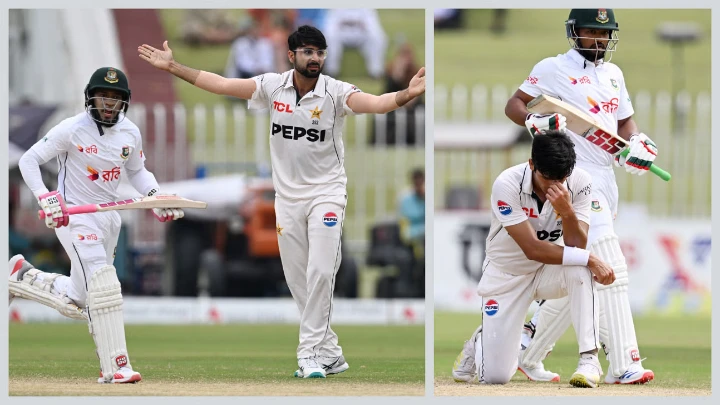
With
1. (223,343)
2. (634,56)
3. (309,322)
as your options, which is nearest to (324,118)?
(309,322)

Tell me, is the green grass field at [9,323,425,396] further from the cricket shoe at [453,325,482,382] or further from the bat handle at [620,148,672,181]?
the bat handle at [620,148,672,181]

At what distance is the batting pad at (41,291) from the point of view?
8148 millimetres

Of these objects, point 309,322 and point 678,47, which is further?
point 678,47

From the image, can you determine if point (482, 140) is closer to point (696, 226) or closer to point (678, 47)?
point (696, 226)

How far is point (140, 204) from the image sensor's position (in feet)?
25.1

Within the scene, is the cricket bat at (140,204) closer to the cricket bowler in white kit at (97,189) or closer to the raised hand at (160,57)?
the cricket bowler in white kit at (97,189)

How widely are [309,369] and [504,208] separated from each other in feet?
4.97

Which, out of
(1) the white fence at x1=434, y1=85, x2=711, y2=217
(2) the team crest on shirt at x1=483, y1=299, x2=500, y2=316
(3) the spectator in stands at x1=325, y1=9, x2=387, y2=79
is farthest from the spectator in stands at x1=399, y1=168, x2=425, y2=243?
(2) the team crest on shirt at x1=483, y1=299, x2=500, y2=316

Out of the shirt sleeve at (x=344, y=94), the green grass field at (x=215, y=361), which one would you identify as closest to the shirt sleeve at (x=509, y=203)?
the green grass field at (x=215, y=361)

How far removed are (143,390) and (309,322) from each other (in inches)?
52.4

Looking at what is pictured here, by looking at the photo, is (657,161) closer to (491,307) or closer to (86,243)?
(491,307)

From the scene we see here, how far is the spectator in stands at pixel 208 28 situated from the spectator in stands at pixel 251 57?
3275 mm

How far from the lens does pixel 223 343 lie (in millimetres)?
11586

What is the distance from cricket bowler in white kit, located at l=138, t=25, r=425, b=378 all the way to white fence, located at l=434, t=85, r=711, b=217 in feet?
33.9
